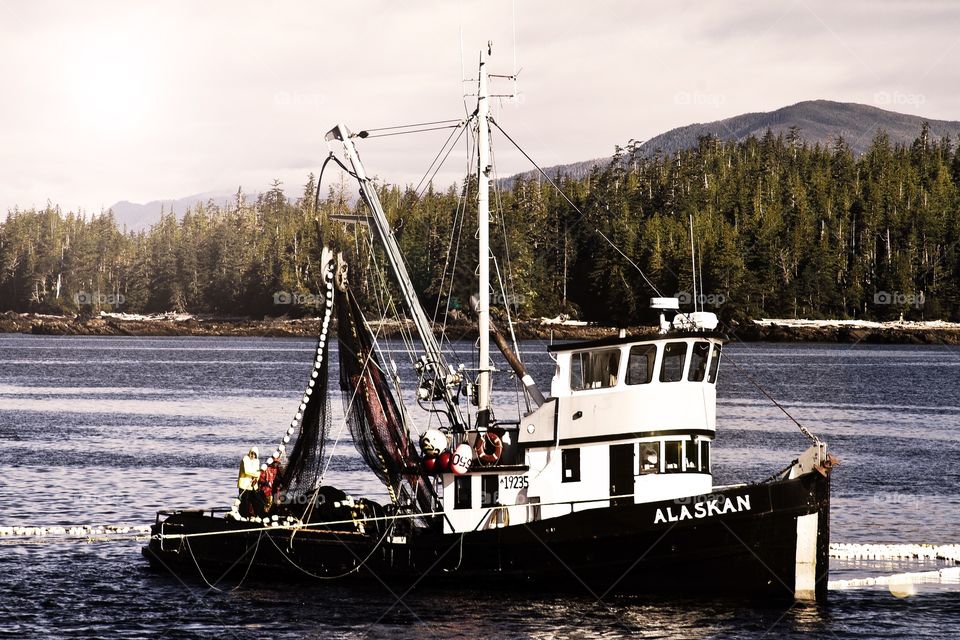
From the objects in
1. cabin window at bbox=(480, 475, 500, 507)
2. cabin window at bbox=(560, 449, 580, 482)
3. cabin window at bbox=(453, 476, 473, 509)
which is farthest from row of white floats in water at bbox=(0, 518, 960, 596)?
cabin window at bbox=(560, 449, 580, 482)

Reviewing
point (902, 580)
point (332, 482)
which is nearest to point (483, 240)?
point (902, 580)

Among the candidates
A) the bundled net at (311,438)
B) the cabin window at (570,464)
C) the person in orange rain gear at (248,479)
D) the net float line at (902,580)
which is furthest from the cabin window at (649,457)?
the person in orange rain gear at (248,479)

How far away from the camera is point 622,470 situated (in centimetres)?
2459

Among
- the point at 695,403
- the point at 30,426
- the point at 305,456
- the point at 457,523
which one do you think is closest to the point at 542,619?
the point at 457,523

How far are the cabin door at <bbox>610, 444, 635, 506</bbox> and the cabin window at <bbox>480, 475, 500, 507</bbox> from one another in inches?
101

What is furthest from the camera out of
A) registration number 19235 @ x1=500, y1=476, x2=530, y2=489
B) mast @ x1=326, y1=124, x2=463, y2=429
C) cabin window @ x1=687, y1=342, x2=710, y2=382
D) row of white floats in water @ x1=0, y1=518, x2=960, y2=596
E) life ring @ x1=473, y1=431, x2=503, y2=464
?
row of white floats in water @ x1=0, y1=518, x2=960, y2=596

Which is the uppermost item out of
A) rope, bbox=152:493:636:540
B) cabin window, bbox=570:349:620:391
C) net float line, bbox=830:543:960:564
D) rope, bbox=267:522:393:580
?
cabin window, bbox=570:349:620:391

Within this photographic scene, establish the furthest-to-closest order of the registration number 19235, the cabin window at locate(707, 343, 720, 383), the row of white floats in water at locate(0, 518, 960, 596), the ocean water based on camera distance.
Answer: the row of white floats in water at locate(0, 518, 960, 596), the registration number 19235, the cabin window at locate(707, 343, 720, 383), the ocean water

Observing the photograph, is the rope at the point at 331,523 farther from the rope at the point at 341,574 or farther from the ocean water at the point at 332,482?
the ocean water at the point at 332,482

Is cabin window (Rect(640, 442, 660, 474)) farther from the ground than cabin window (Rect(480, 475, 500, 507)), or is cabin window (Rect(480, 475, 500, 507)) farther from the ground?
cabin window (Rect(640, 442, 660, 474))

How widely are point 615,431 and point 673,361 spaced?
6.01 feet

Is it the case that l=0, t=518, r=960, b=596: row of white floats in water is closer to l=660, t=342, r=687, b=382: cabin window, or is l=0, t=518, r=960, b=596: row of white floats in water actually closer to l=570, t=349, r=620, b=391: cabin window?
l=660, t=342, r=687, b=382: cabin window

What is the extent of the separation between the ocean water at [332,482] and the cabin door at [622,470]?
211 centimetres

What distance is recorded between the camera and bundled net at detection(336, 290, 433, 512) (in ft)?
87.7
